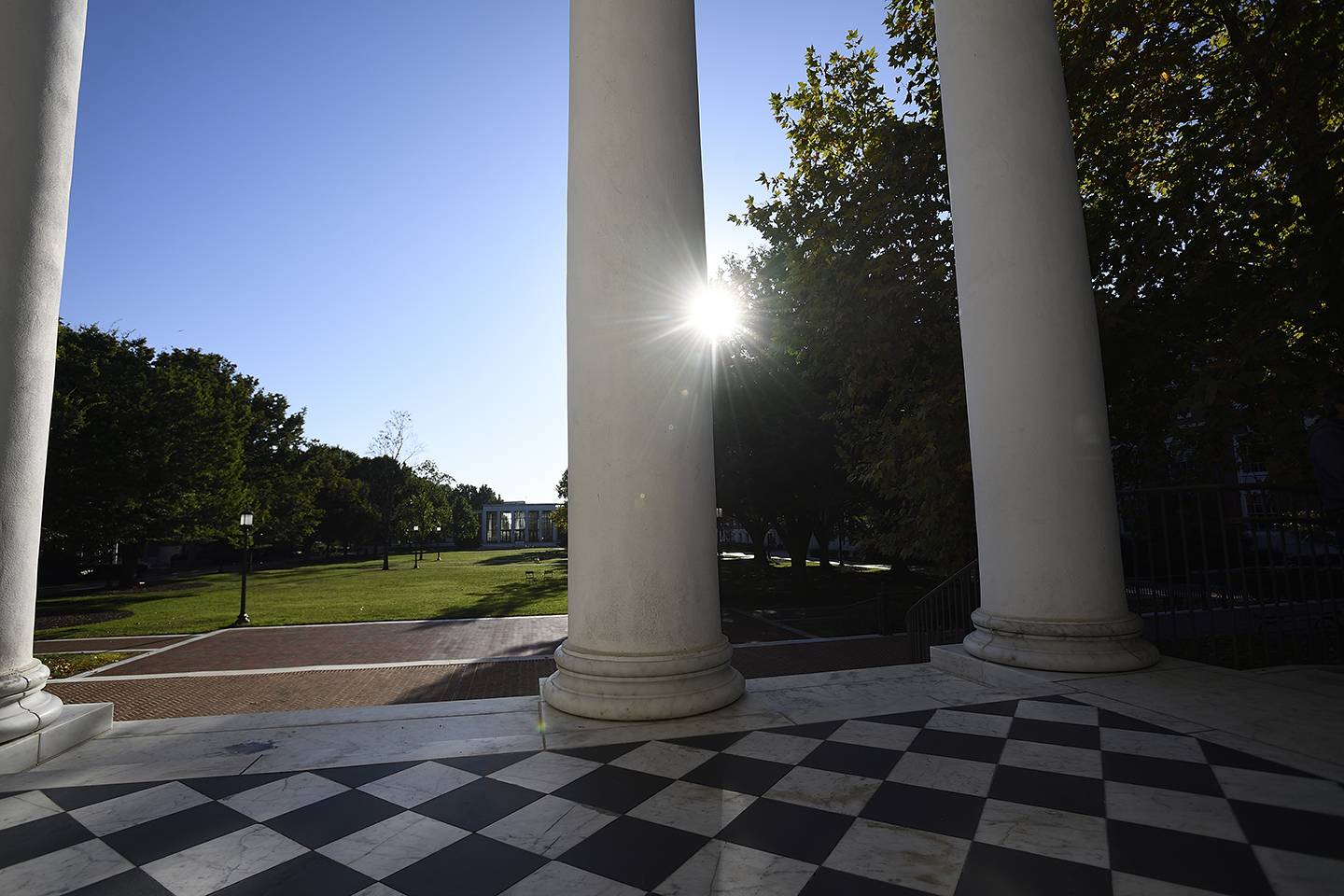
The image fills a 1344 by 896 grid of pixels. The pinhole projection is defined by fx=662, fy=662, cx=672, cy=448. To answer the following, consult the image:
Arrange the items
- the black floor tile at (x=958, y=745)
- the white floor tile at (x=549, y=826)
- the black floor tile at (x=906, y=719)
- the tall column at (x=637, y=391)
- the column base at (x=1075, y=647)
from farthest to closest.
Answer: the column base at (x=1075, y=647) < the tall column at (x=637, y=391) < the black floor tile at (x=906, y=719) < the black floor tile at (x=958, y=745) < the white floor tile at (x=549, y=826)

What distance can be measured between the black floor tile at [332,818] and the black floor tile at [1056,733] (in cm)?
501

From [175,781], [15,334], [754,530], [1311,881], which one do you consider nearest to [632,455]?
[175,781]

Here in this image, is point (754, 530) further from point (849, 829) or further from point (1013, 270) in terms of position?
point (849, 829)

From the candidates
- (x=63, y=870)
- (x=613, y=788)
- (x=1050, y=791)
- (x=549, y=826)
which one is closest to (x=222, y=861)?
(x=63, y=870)

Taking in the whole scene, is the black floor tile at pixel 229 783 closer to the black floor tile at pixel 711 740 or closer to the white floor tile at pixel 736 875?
the black floor tile at pixel 711 740

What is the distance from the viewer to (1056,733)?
18.7 feet

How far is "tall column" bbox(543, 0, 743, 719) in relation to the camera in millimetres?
6473

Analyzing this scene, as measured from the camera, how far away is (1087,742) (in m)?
5.41

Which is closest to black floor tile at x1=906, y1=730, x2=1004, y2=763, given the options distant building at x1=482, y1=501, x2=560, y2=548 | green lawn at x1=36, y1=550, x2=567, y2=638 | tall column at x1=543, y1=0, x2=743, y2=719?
tall column at x1=543, y1=0, x2=743, y2=719

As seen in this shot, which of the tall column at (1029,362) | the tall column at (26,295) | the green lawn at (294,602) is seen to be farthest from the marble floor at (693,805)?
the green lawn at (294,602)

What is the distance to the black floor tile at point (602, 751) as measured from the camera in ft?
17.7

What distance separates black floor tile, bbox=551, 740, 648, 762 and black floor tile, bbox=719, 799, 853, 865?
57.7 inches

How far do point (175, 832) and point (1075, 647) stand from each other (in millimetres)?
8444

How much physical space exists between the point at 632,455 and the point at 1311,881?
523 centimetres
